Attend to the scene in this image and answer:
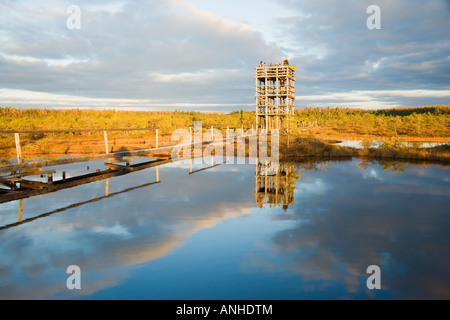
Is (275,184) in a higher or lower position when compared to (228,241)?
higher

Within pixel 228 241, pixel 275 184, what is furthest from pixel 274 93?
pixel 228 241

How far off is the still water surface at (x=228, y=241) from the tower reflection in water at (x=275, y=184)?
0.14 m

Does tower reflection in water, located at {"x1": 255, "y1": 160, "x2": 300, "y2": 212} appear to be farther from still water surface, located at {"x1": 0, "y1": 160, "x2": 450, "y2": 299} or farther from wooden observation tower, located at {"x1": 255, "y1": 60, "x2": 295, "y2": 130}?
wooden observation tower, located at {"x1": 255, "y1": 60, "x2": 295, "y2": 130}

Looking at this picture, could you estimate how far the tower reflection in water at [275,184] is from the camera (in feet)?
42.7

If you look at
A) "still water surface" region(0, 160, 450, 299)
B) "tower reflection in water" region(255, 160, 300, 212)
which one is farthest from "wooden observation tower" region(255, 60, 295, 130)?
"still water surface" region(0, 160, 450, 299)

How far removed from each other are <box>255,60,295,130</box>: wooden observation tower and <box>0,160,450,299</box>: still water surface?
83.9ft

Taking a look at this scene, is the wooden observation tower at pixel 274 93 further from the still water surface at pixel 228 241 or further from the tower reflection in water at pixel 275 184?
the still water surface at pixel 228 241

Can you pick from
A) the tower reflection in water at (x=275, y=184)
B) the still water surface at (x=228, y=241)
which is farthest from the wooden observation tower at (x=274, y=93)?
the still water surface at (x=228, y=241)

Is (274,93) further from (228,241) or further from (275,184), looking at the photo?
(228,241)

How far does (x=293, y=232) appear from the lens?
9.17m

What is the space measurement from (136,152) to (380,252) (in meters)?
15.4

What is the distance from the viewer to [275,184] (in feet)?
52.2

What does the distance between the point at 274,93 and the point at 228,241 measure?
34.1 meters
